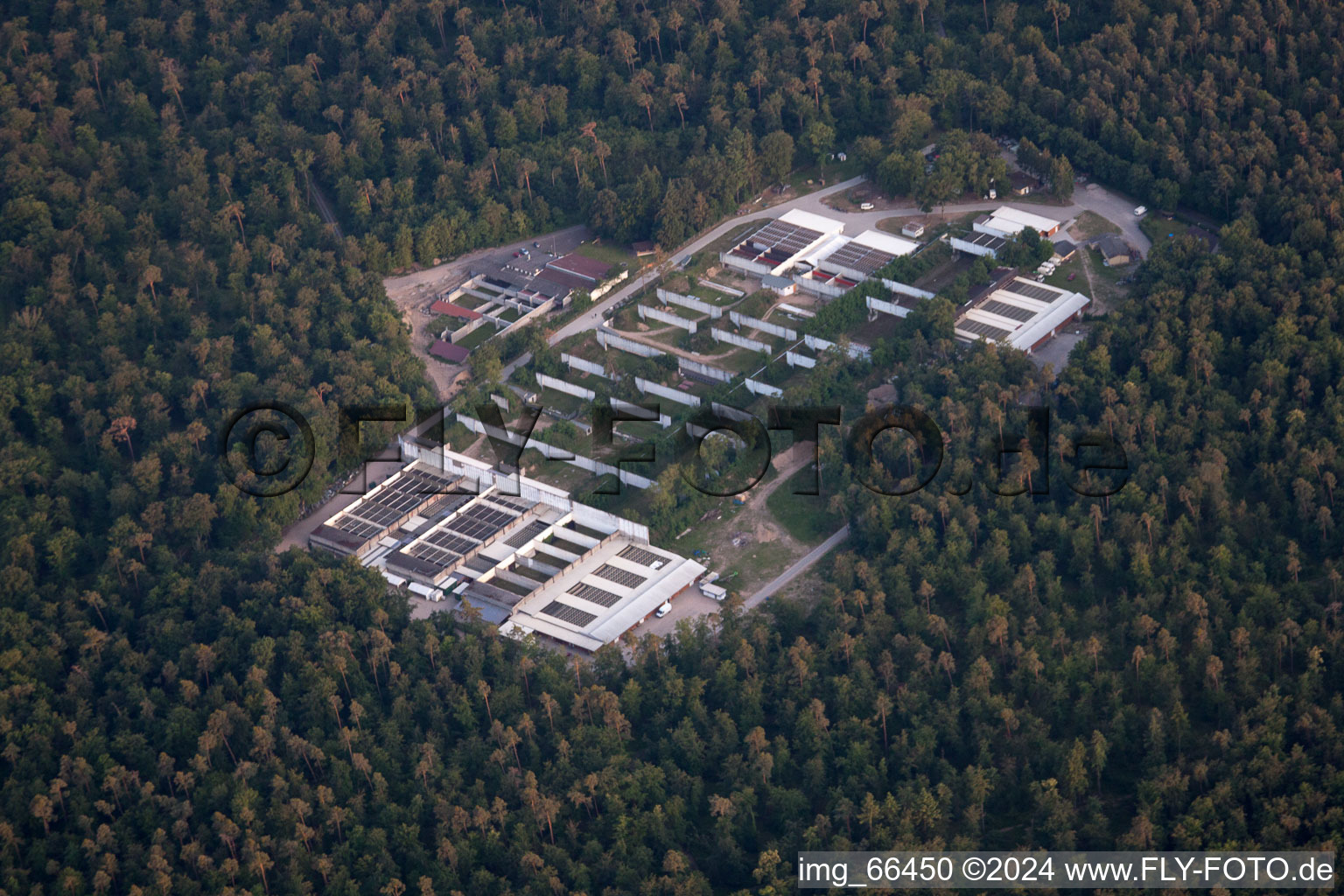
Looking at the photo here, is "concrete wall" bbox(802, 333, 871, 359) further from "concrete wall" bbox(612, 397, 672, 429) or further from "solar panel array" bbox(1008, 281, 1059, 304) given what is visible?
"solar panel array" bbox(1008, 281, 1059, 304)

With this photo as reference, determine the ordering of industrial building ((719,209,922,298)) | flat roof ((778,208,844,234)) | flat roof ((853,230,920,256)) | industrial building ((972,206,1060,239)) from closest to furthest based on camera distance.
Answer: industrial building ((719,209,922,298)), industrial building ((972,206,1060,239)), flat roof ((853,230,920,256)), flat roof ((778,208,844,234))

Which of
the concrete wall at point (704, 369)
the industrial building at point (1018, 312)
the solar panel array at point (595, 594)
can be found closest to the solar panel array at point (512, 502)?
the solar panel array at point (595, 594)

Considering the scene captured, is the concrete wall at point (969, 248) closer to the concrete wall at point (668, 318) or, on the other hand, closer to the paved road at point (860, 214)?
the paved road at point (860, 214)

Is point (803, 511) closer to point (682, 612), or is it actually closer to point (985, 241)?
point (682, 612)

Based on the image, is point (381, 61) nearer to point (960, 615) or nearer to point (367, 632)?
point (367, 632)

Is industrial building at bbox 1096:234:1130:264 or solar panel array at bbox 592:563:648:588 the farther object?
industrial building at bbox 1096:234:1130:264

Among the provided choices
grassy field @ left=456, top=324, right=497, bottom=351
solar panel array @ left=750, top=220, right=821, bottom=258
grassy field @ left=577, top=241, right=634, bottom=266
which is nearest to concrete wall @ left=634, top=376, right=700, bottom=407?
grassy field @ left=456, top=324, right=497, bottom=351
